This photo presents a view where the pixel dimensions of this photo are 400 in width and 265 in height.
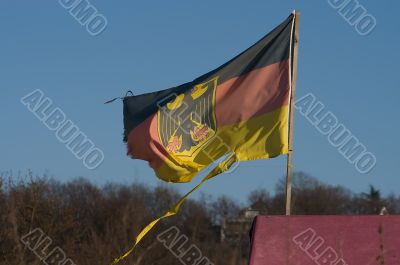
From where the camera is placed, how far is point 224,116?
11.1m

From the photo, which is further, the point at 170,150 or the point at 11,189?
the point at 11,189

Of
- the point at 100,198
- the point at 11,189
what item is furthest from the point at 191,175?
the point at 100,198

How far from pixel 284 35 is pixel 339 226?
3.17 meters

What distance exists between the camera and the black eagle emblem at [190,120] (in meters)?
11.2

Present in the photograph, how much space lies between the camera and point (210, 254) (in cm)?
2784

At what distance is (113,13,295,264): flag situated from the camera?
10.7 m

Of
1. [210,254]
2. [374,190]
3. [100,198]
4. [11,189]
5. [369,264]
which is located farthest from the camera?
[374,190]

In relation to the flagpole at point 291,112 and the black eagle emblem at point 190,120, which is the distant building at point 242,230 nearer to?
the flagpole at point 291,112

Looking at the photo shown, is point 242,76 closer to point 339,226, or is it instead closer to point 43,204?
point 339,226
